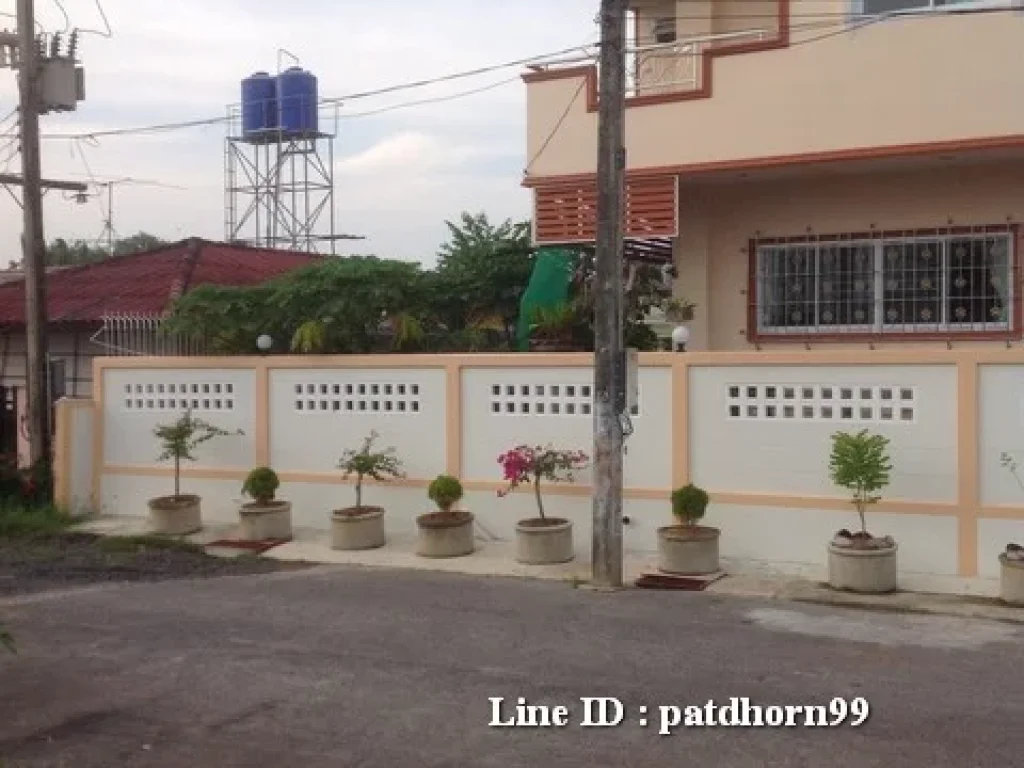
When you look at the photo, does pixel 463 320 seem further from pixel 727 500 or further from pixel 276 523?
pixel 727 500

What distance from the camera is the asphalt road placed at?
6.09 m

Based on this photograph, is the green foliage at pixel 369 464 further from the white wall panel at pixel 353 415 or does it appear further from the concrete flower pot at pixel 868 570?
the concrete flower pot at pixel 868 570

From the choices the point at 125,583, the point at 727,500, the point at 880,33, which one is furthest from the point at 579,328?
the point at 125,583

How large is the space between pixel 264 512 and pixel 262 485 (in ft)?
0.99

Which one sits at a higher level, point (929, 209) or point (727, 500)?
point (929, 209)

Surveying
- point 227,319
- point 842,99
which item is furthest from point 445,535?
point 842,99

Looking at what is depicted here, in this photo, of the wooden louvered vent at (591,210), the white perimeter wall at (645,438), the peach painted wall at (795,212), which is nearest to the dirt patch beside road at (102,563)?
the white perimeter wall at (645,438)

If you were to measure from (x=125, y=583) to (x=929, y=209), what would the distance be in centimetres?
849

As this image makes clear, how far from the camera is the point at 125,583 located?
11188 mm

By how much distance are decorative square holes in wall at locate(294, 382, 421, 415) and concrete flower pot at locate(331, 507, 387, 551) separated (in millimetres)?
1210

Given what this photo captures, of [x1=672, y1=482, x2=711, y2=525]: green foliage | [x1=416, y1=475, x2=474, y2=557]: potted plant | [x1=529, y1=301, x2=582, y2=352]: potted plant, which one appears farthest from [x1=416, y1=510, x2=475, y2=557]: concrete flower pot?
[x1=529, y1=301, x2=582, y2=352]: potted plant

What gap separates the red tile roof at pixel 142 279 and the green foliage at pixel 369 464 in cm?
476

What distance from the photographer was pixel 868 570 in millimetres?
9812

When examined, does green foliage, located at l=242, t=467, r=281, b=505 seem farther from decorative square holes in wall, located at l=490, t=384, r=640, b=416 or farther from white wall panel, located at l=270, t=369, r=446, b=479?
decorative square holes in wall, located at l=490, t=384, r=640, b=416
